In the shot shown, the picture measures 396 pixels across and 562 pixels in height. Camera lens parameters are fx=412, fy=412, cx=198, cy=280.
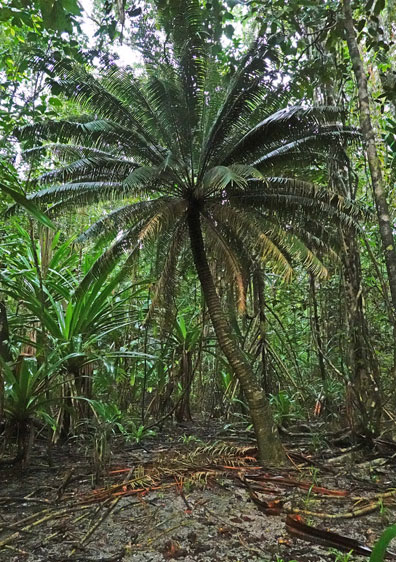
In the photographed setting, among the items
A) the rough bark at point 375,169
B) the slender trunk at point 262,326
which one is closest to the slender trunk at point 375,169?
the rough bark at point 375,169

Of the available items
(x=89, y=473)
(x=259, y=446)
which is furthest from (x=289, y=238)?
(x=89, y=473)

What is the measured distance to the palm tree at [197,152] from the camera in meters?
5.08

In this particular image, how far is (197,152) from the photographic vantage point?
5.57 metres

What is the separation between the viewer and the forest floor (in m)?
2.80

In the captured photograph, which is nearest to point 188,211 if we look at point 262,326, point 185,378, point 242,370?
point 242,370

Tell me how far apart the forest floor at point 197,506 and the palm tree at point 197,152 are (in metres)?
0.96

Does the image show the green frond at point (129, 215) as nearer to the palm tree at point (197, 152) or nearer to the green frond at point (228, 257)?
the palm tree at point (197, 152)

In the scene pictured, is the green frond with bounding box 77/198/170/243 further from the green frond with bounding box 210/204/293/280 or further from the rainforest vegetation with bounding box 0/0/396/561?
the green frond with bounding box 210/204/293/280

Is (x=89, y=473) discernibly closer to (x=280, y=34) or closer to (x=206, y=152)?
(x=206, y=152)

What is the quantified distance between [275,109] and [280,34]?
0.95 meters

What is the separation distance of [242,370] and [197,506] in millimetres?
1838

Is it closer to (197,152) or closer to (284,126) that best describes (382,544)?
(284,126)

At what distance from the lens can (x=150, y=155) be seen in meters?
5.44

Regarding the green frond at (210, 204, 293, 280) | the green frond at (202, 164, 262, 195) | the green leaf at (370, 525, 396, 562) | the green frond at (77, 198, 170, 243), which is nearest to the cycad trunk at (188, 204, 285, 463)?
the green frond at (210, 204, 293, 280)
